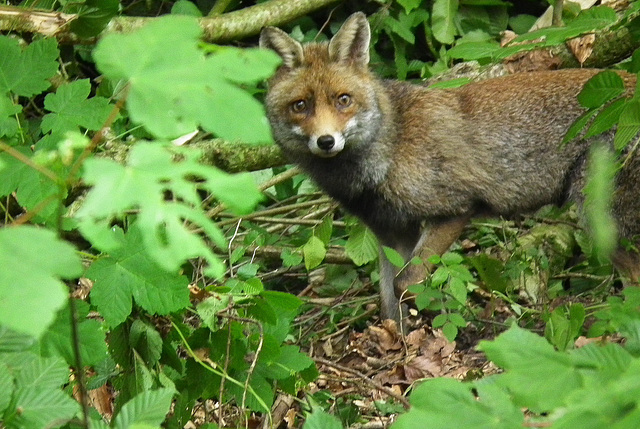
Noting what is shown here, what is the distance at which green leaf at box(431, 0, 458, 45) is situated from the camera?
8.45 m

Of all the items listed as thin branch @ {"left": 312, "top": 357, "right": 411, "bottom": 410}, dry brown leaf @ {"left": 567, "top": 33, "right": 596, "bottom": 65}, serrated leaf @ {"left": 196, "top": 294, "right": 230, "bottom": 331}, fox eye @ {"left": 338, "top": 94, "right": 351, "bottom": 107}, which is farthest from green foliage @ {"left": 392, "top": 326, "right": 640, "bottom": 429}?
dry brown leaf @ {"left": 567, "top": 33, "right": 596, "bottom": 65}

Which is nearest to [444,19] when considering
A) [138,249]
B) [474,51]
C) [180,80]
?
[474,51]

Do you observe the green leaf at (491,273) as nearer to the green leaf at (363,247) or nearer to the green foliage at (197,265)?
the green foliage at (197,265)

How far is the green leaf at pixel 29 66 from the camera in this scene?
381 centimetres

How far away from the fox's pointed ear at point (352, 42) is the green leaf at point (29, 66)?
108 inches

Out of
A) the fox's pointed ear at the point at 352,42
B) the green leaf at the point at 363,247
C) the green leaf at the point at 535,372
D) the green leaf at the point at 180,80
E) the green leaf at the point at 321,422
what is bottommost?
the green leaf at the point at 363,247

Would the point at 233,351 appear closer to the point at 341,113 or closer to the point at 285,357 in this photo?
the point at 285,357

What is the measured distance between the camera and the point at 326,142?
5781 millimetres

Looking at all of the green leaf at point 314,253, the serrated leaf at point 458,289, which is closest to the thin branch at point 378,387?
the serrated leaf at point 458,289

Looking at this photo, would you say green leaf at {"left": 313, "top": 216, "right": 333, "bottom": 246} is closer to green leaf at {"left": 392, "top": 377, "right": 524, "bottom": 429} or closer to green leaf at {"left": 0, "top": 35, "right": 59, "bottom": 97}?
green leaf at {"left": 0, "top": 35, "right": 59, "bottom": 97}

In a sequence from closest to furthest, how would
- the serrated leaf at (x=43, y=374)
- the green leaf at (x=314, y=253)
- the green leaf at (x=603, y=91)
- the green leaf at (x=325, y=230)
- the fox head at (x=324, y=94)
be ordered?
the serrated leaf at (x=43, y=374)
the green leaf at (x=603, y=91)
the fox head at (x=324, y=94)
the green leaf at (x=314, y=253)
the green leaf at (x=325, y=230)

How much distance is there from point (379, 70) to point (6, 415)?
268 inches

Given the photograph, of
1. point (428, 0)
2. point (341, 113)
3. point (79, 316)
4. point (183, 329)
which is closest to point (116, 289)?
point (79, 316)

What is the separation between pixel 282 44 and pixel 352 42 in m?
0.55
